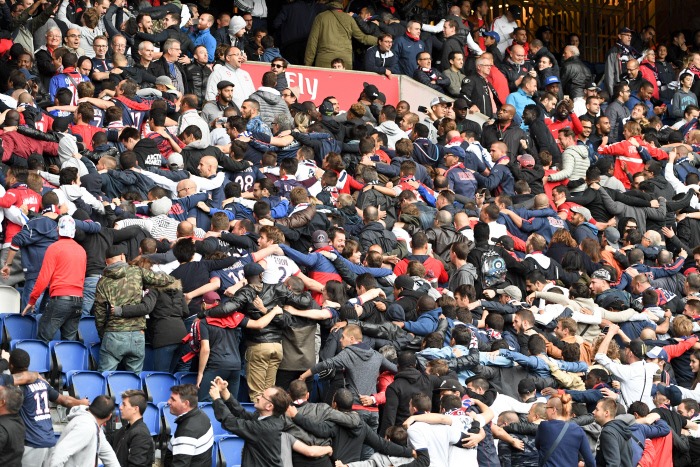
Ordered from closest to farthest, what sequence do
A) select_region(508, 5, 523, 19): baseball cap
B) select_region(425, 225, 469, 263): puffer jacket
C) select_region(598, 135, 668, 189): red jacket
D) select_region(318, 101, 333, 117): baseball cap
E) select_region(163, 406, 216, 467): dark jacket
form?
select_region(163, 406, 216, 467): dark jacket → select_region(425, 225, 469, 263): puffer jacket → select_region(318, 101, 333, 117): baseball cap → select_region(598, 135, 668, 189): red jacket → select_region(508, 5, 523, 19): baseball cap

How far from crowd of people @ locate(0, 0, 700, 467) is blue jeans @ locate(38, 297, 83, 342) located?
0.03 meters

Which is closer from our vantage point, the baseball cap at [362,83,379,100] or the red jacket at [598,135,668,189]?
the baseball cap at [362,83,379,100]

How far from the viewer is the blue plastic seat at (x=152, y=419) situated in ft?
A: 39.6

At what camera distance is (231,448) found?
39.1ft

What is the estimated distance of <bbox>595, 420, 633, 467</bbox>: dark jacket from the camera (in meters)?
12.9

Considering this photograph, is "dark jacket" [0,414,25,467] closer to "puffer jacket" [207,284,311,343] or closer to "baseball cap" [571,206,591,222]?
"puffer jacket" [207,284,311,343]

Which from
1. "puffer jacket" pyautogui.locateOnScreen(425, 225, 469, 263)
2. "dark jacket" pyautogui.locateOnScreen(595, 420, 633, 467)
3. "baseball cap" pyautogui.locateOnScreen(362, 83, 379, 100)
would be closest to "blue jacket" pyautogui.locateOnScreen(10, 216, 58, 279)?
"puffer jacket" pyautogui.locateOnScreen(425, 225, 469, 263)

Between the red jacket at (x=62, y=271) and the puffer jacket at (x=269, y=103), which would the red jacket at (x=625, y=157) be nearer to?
the puffer jacket at (x=269, y=103)

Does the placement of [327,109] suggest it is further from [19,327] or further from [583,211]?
[19,327]

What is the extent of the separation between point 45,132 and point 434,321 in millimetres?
4608

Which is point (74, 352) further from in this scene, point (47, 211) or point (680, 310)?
point (680, 310)

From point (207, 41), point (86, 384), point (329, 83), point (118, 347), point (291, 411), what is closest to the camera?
point (291, 411)

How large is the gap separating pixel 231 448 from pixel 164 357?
1.59 m

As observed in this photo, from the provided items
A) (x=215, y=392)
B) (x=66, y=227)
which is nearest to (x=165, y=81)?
(x=66, y=227)
